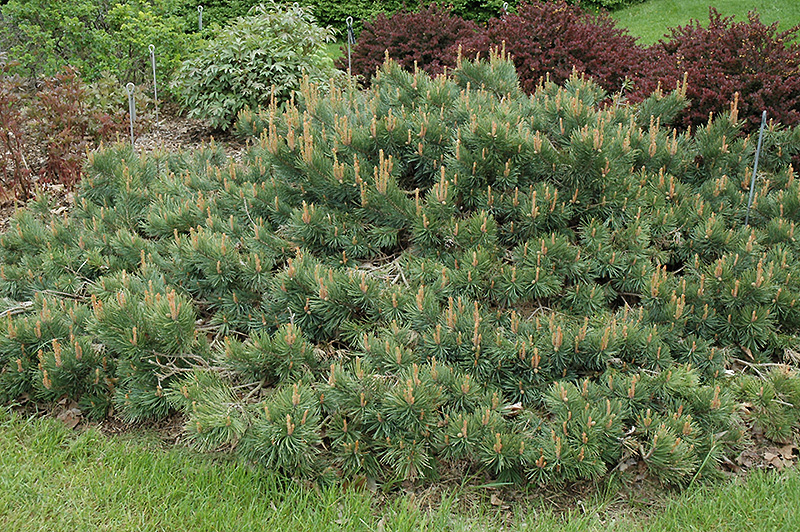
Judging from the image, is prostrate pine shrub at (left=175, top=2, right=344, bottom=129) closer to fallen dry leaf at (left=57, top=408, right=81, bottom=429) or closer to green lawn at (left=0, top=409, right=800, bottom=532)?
fallen dry leaf at (left=57, top=408, right=81, bottom=429)

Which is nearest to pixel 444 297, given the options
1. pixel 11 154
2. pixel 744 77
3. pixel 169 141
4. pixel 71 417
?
pixel 71 417

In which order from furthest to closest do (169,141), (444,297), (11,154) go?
(169,141), (11,154), (444,297)

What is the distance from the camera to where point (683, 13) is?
41.0 feet

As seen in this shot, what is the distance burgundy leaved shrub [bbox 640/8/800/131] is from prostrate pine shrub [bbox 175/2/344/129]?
3.40m

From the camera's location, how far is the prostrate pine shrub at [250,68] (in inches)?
252

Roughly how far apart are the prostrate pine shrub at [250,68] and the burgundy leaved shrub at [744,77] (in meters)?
3.40

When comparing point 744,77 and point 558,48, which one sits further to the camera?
point 558,48

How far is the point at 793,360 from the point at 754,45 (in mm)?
2463

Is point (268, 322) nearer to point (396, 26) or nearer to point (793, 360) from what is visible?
point (793, 360)

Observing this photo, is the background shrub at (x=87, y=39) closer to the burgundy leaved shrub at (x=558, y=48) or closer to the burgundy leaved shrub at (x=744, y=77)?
the burgundy leaved shrub at (x=558, y=48)

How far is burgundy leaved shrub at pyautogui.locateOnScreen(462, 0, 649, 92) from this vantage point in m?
5.97

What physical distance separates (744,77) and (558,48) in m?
1.90

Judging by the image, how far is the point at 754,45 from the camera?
4570mm

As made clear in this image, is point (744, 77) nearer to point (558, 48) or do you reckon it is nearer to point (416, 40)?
point (558, 48)
